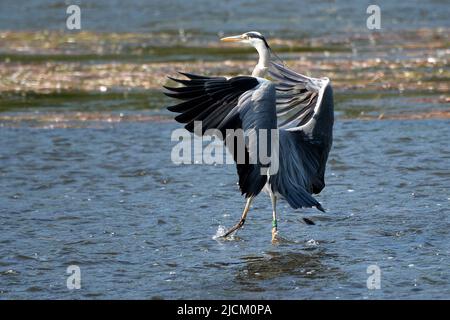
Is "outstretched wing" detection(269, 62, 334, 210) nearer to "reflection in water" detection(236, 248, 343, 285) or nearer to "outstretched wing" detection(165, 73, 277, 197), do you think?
"reflection in water" detection(236, 248, 343, 285)

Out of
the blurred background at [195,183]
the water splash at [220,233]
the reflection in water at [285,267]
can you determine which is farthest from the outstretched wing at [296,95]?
the reflection in water at [285,267]

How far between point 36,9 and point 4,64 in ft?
30.2

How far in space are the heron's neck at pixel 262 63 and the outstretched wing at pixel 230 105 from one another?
2.20 feet

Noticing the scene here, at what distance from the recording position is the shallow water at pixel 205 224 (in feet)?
25.3

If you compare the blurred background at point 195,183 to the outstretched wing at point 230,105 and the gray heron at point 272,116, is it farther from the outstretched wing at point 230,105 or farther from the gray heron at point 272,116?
the outstretched wing at point 230,105

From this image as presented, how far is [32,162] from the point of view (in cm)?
1224

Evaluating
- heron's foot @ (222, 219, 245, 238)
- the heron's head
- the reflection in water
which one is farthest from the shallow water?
the heron's head

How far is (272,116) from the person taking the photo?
27.3 ft

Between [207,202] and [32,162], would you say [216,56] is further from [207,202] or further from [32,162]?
[207,202]

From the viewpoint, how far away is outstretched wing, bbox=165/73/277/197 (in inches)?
326

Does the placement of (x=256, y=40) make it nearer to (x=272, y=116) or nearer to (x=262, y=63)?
(x=262, y=63)

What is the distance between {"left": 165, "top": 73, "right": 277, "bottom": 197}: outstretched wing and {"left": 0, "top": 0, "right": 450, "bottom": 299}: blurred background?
110 centimetres

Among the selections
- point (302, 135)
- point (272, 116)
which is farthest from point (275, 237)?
point (272, 116)

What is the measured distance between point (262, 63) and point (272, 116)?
3.12 feet
